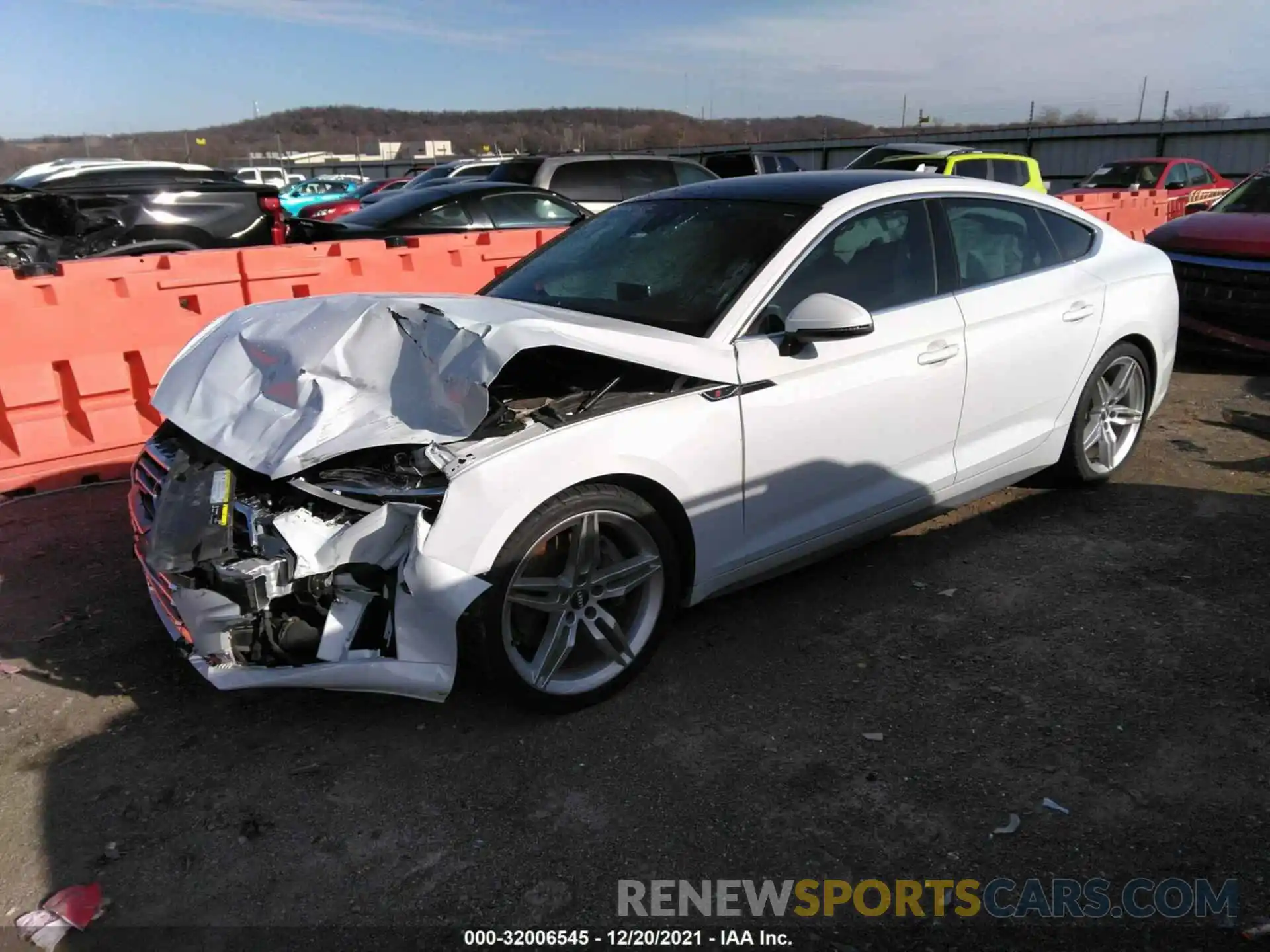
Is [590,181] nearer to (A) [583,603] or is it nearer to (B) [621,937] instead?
(A) [583,603]

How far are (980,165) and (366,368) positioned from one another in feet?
40.2

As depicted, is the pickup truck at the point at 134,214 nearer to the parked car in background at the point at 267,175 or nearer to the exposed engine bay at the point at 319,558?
the exposed engine bay at the point at 319,558

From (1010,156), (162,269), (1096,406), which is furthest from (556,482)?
(1010,156)

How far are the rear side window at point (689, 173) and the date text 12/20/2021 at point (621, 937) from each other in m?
10.8

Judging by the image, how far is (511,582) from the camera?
302cm

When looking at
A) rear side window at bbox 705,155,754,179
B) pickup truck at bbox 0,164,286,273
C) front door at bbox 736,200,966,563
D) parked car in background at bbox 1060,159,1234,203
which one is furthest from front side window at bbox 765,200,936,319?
parked car in background at bbox 1060,159,1234,203

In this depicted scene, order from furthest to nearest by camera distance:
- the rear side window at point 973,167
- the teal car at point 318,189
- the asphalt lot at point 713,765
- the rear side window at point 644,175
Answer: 1. the teal car at point 318,189
2. the rear side window at point 973,167
3. the rear side window at point 644,175
4. the asphalt lot at point 713,765

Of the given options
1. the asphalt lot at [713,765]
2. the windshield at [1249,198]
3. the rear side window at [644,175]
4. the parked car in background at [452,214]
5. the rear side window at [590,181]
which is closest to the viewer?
the asphalt lot at [713,765]

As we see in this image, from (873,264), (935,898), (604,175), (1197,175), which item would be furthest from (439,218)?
(1197,175)

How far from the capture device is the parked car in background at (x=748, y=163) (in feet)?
54.7

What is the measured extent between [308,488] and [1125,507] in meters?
4.22

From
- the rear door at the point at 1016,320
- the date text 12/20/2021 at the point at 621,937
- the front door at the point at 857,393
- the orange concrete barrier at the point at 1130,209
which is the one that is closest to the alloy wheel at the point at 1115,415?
the rear door at the point at 1016,320

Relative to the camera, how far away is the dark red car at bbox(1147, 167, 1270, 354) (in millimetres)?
7750

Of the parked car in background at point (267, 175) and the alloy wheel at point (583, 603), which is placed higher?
the parked car in background at point (267, 175)
